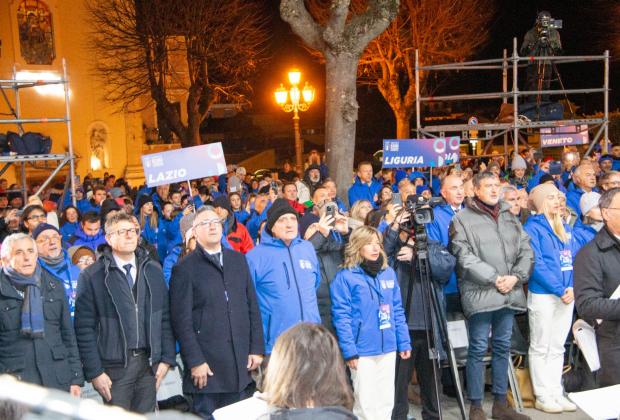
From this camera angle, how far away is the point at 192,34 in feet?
85.5

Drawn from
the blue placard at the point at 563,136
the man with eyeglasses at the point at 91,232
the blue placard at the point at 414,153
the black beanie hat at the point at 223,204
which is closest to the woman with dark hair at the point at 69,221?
the man with eyeglasses at the point at 91,232

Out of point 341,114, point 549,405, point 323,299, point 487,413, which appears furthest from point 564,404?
point 341,114

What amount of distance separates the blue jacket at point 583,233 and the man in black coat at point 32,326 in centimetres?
452

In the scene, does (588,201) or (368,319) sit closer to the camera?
(368,319)

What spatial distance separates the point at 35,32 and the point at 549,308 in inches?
1009

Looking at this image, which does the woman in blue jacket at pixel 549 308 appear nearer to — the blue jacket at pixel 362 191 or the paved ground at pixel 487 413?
the paved ground at pixel 487 413

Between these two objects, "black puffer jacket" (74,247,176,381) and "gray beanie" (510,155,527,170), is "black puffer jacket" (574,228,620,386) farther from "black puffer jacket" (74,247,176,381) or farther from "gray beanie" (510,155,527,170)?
"gray beanie" (510,155,527,170)

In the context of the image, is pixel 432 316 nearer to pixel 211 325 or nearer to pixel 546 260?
pixel 546 260

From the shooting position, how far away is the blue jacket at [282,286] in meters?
5.38

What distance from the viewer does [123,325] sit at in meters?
4.82

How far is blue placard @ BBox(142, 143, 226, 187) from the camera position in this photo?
8820mm

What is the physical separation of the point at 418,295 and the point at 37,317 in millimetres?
2989

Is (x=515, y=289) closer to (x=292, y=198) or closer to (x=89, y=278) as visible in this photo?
(x=89, y=278)

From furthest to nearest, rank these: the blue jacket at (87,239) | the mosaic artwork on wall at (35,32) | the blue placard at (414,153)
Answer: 1. the mosaic artwork on wall at (35,32)
2. the blue placard at (414,153)
3. the blue jacket at (87,239)
